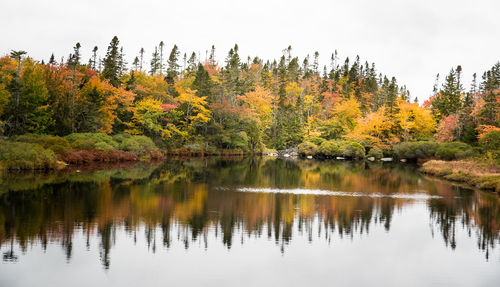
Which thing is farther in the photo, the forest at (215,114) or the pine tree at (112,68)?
the pine tree at (112,68)

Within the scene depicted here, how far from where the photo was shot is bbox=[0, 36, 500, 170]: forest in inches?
1238

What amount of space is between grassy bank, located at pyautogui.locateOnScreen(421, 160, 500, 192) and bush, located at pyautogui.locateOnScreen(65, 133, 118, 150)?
26599mm

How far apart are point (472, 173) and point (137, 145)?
92.0 feet

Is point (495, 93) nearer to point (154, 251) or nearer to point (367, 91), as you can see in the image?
point (367, 91)

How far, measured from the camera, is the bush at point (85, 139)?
31.8 metres

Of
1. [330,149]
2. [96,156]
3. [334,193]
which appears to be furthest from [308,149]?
[334,193]

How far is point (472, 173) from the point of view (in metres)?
25.0

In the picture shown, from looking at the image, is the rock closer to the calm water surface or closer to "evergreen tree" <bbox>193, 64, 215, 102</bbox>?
"evergreen tree" <bbox>193, 64, 215, 102</bbox>

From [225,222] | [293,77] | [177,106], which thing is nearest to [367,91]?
[293,77]

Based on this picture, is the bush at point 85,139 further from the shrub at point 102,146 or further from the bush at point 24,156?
the bush at point 24,156

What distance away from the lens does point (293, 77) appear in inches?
3263

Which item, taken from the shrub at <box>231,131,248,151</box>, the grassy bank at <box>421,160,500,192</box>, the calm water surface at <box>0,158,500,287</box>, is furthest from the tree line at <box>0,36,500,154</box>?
the calm water surface at <box>0,158,500,287</box>

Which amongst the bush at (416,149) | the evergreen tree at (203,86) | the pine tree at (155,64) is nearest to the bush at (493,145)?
the bush at (416,149)

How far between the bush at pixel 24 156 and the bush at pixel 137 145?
11.6 m
